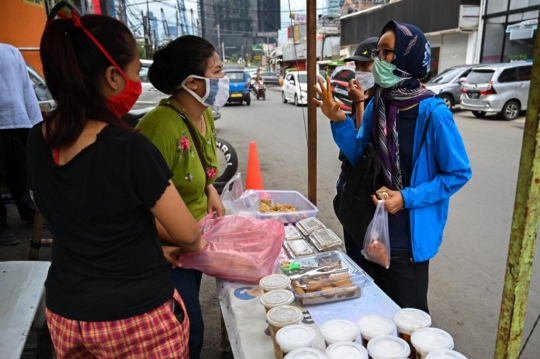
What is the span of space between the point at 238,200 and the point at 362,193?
3.28ft

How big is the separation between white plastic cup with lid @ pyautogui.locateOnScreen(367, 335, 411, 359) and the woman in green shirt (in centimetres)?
83

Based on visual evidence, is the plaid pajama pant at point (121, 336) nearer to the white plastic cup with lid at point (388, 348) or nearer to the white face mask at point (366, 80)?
the white plastic cup with lid at point (388, 348)

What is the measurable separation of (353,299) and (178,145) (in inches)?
38.9

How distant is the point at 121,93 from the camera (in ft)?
4.12

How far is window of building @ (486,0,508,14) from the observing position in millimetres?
15469

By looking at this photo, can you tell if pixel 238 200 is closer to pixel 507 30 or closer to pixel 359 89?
pixel 359 89

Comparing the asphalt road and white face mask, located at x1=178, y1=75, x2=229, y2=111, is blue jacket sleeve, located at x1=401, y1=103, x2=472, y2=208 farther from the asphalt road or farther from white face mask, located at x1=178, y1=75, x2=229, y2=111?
the asphalt road

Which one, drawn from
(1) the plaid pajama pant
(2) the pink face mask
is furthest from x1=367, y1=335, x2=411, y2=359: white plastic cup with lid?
(2) the pink face mask

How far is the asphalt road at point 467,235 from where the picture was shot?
2715mm

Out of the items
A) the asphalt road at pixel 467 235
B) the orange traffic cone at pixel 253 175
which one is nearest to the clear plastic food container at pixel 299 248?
the asphalt road at pixel 467 235

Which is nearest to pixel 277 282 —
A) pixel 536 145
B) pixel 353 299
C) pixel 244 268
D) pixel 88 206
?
pixel 244 268

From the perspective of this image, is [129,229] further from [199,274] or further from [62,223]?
[199,274]

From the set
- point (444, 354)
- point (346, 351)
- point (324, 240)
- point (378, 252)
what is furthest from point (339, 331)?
point (324, 240)

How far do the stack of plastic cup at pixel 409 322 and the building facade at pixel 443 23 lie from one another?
719 inches
